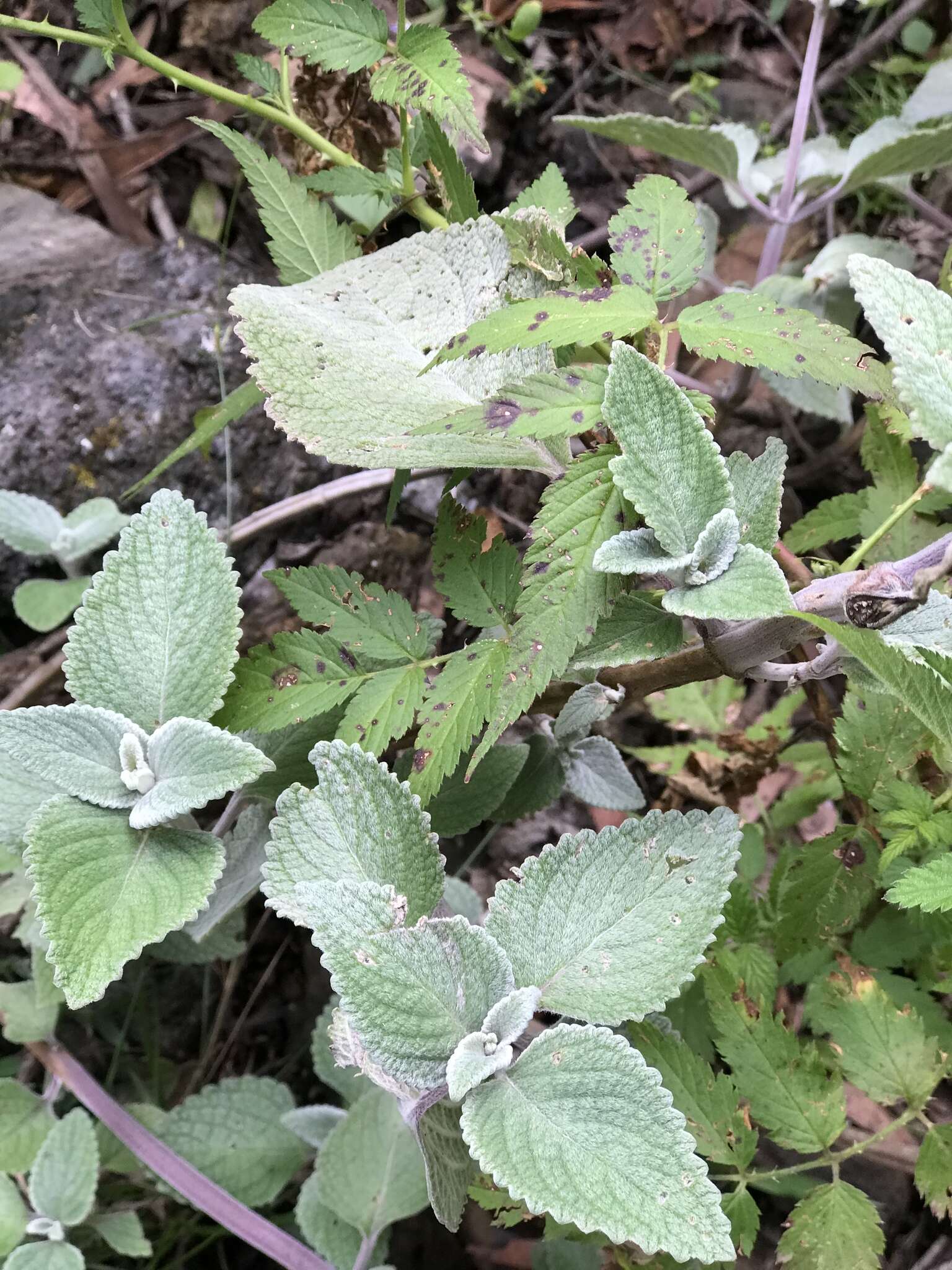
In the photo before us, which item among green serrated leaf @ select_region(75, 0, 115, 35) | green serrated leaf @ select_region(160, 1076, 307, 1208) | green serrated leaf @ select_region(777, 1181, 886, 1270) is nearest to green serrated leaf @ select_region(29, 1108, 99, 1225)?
green serrated leaf @ select_region(160, 1076, 307, 1208)

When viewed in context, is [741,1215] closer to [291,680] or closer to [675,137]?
[291,680]

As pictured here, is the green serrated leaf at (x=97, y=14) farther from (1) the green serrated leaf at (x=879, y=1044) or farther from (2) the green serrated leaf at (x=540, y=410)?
(1) the green serrated leaf at (x=879, y=1044)

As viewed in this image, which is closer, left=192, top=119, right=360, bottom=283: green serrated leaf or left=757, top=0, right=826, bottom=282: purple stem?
left=192, top=119, right=360, bottom=283: green serrated leaf

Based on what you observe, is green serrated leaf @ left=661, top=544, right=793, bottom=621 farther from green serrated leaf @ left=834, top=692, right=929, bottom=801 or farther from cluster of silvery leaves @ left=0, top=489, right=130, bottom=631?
cluster of silvery leaves @ left=0, top=489, right=130, bottom=631

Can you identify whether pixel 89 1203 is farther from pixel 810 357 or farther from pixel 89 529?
pixel 810 357

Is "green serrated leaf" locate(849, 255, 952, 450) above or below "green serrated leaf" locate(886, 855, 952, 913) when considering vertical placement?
above

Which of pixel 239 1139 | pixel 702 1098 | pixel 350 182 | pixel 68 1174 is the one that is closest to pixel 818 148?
pixel 350 182
